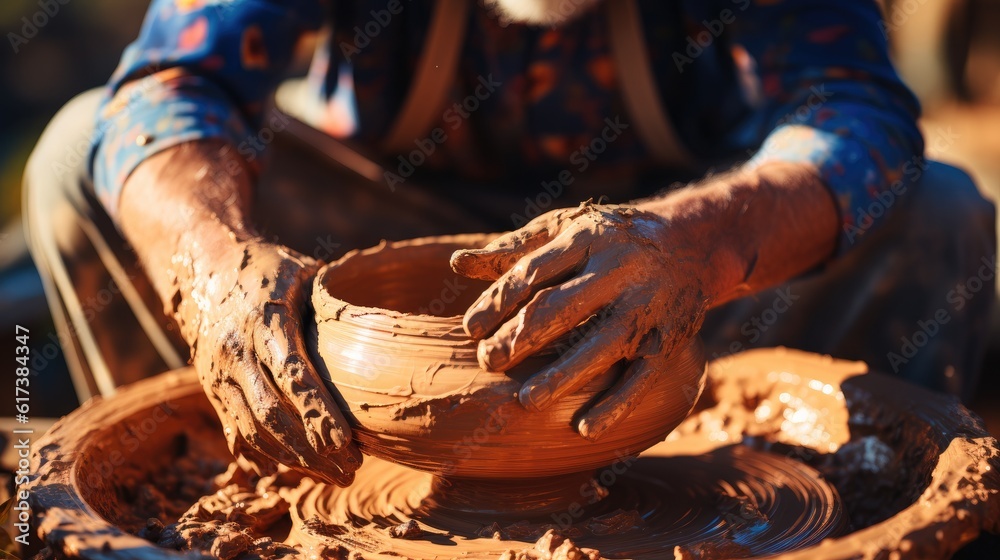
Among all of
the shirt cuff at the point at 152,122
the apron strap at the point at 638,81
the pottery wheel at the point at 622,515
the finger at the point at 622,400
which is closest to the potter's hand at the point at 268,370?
the pottery wheel at the point at 622,515

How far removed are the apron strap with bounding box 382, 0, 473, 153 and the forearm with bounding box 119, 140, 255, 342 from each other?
2.03ft

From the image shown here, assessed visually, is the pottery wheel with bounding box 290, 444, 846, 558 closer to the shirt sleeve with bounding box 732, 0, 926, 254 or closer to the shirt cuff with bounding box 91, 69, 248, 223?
the shirt sleeve with bounding box 732, 0, 926, 254

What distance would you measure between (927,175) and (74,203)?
2058 mm

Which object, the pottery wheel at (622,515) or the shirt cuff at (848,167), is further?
the shirt cuff at (848,167)

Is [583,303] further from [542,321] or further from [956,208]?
[956,208]

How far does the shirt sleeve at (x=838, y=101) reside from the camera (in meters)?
1.96

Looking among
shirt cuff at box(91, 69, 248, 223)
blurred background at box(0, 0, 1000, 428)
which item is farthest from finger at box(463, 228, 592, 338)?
blurred background at box(0, 0, 1000, 428)

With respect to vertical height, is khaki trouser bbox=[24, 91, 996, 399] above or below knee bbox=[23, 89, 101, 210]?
below

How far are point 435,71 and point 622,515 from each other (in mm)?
1329

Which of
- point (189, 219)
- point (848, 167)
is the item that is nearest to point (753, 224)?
point (848, 167)

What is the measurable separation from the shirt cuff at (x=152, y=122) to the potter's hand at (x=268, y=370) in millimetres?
528

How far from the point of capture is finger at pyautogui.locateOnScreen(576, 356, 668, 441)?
4.29 feet

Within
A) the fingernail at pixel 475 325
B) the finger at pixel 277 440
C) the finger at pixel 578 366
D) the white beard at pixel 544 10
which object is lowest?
the finger at pixel 277 440

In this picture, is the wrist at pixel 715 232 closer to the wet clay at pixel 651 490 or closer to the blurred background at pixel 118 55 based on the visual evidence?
the wet clay at pixel 651 490
